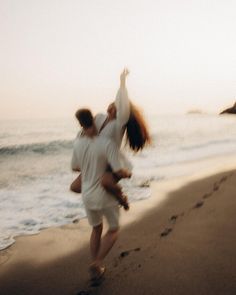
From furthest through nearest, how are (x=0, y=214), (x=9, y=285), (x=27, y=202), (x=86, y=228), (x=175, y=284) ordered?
1. (x=27, y=202)
2. (x=0, y=214)
3. (x=86, y=228)
4. (x=9, y=285)
5. (x=175, y=284)

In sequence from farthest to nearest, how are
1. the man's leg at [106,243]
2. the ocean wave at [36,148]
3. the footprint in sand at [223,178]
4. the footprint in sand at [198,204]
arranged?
the ocean wave at [36,148]
the footprint in sand at [223,178]
the footprint in sand at [198,204]
the man's leg at [106,243]

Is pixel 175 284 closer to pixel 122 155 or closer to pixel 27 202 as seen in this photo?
pixel 122 155

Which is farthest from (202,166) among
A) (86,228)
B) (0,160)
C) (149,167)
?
(0,160)

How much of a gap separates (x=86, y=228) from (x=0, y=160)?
1575 cm

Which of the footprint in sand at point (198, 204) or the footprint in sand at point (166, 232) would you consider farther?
the footprint in sand at point (198, 204)

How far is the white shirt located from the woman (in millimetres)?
70

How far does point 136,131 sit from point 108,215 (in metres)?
0.89

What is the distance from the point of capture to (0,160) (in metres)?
20.6

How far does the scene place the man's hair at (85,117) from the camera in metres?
3.59

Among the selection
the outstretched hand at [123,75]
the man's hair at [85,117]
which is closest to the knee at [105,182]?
the man's hair at [85,117]

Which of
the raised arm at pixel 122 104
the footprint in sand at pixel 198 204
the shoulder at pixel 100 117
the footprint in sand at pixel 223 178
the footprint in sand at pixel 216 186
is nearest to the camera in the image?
the raised arm at pixel 122 104

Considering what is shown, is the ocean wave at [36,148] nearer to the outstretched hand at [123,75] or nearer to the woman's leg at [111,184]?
the woman's leg at [111,184]

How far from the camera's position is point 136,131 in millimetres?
3629

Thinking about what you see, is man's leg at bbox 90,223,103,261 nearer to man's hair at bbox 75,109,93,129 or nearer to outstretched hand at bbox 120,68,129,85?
man's hair at bbox 75,109,93,129
